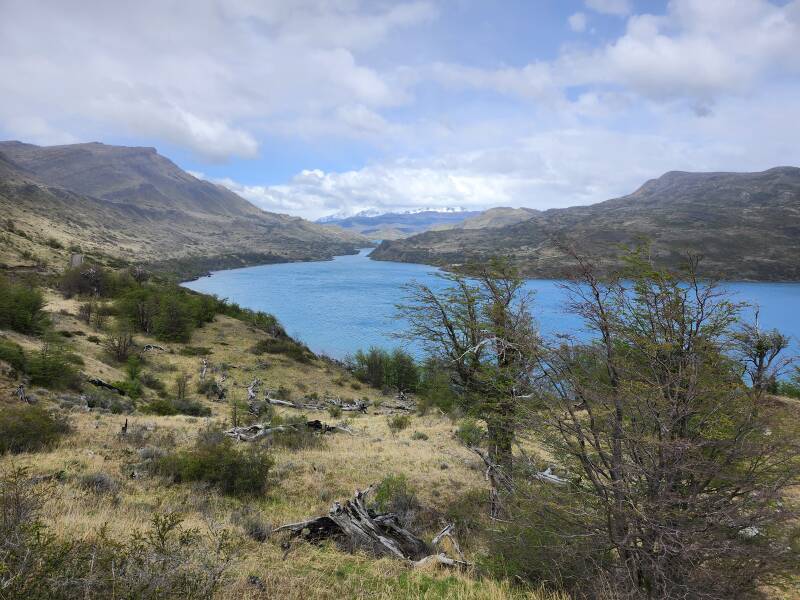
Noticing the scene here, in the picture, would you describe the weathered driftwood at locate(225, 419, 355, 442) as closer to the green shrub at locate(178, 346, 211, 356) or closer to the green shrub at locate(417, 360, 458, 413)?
the green shrub at locate(417, 360, 458, 413)

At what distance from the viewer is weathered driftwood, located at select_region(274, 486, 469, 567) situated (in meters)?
7.56

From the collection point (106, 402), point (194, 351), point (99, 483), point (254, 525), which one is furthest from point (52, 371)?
point (194, 351)

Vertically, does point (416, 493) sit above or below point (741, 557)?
below

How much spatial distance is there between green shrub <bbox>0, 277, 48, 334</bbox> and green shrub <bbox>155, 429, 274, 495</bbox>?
66.7 ft

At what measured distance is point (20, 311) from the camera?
23.8 m

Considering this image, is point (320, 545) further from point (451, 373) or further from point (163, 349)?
point (163, 349)

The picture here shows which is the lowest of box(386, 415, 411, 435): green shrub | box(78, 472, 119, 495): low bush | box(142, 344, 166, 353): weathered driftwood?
box(386, 415, 411, 435): green shrub


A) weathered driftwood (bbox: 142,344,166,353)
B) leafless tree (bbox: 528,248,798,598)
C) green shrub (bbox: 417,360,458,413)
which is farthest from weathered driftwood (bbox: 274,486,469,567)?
weathered driftwood (bbox: 142,344,166,353)

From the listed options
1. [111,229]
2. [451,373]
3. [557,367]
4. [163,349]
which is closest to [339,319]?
[163,349]

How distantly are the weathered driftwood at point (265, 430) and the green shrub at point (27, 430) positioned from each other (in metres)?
5.35

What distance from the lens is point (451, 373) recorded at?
470 inches

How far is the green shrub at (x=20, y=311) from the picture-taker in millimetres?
23266

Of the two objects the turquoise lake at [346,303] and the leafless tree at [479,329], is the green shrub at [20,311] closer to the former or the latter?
the turquoise lake at [346,303]

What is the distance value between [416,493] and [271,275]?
15656cm
